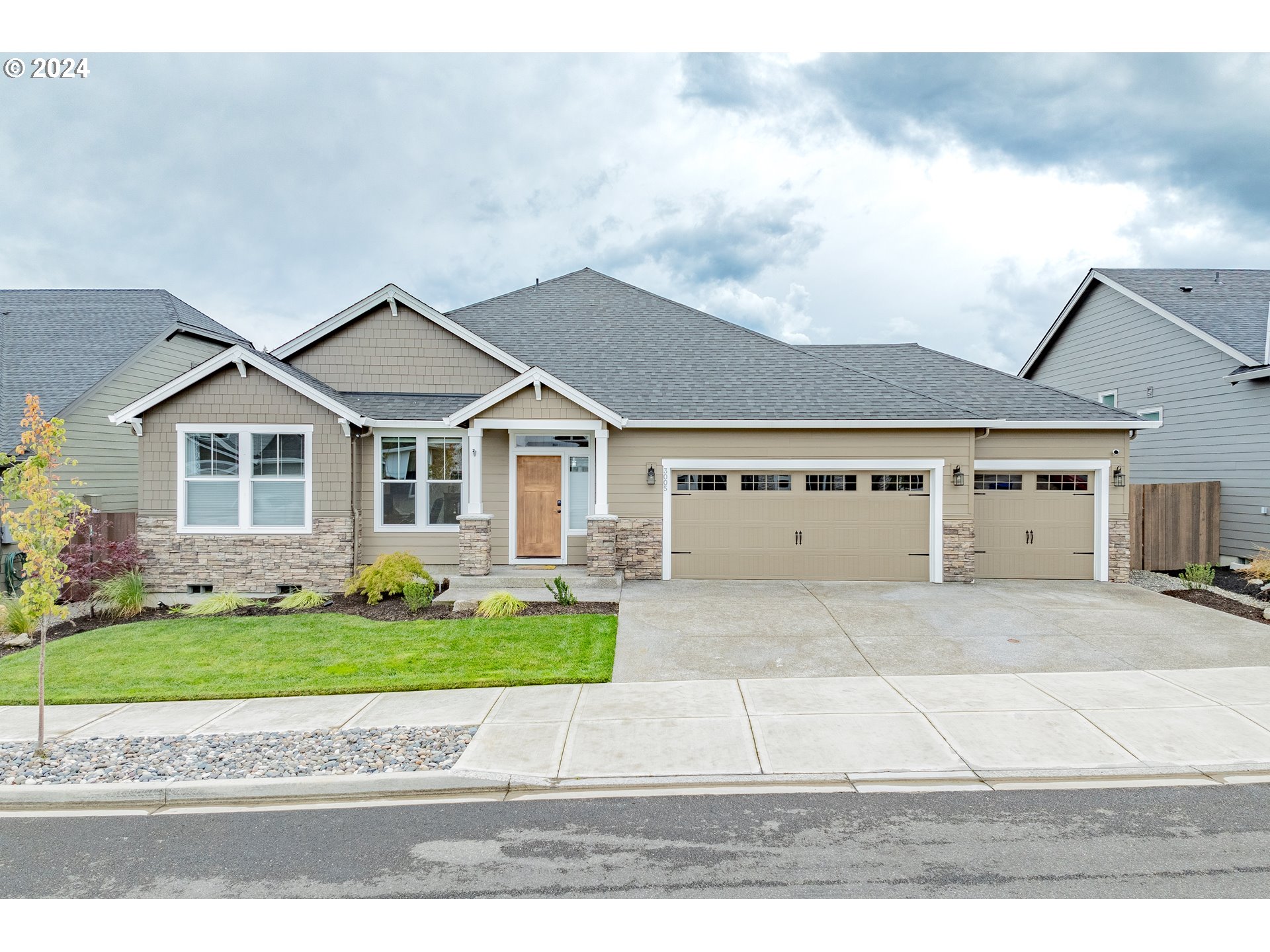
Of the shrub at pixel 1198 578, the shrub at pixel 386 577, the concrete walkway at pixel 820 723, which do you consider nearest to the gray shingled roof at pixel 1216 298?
the shrub at pixel 1198 578

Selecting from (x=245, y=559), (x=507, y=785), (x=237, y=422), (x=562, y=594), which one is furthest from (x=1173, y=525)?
(x=237, y=422)

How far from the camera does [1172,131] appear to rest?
17.0 meters

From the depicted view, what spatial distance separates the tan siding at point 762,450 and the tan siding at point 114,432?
35.9ft

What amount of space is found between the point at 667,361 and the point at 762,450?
3.31 metres

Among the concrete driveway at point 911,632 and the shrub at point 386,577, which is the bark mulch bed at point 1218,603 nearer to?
the concrete driveway at point 911,632

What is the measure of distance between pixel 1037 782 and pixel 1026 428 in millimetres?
10152

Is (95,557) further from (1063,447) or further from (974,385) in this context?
(1063,447)

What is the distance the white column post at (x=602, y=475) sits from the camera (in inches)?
513

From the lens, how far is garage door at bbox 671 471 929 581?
13.2 metres

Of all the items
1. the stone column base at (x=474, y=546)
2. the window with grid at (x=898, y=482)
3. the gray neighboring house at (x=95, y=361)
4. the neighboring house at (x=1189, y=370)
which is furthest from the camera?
the gray neighboring house at (x=95, y=361)

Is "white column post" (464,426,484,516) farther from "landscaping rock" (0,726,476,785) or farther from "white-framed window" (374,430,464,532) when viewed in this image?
"landscaping rock" (0,726,476,785)

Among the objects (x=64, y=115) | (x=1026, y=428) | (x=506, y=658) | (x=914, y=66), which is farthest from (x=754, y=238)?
(x=506, y=658)

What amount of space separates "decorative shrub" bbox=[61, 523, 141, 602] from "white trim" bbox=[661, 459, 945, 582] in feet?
31.4

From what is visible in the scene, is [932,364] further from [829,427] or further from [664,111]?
[664,111]
